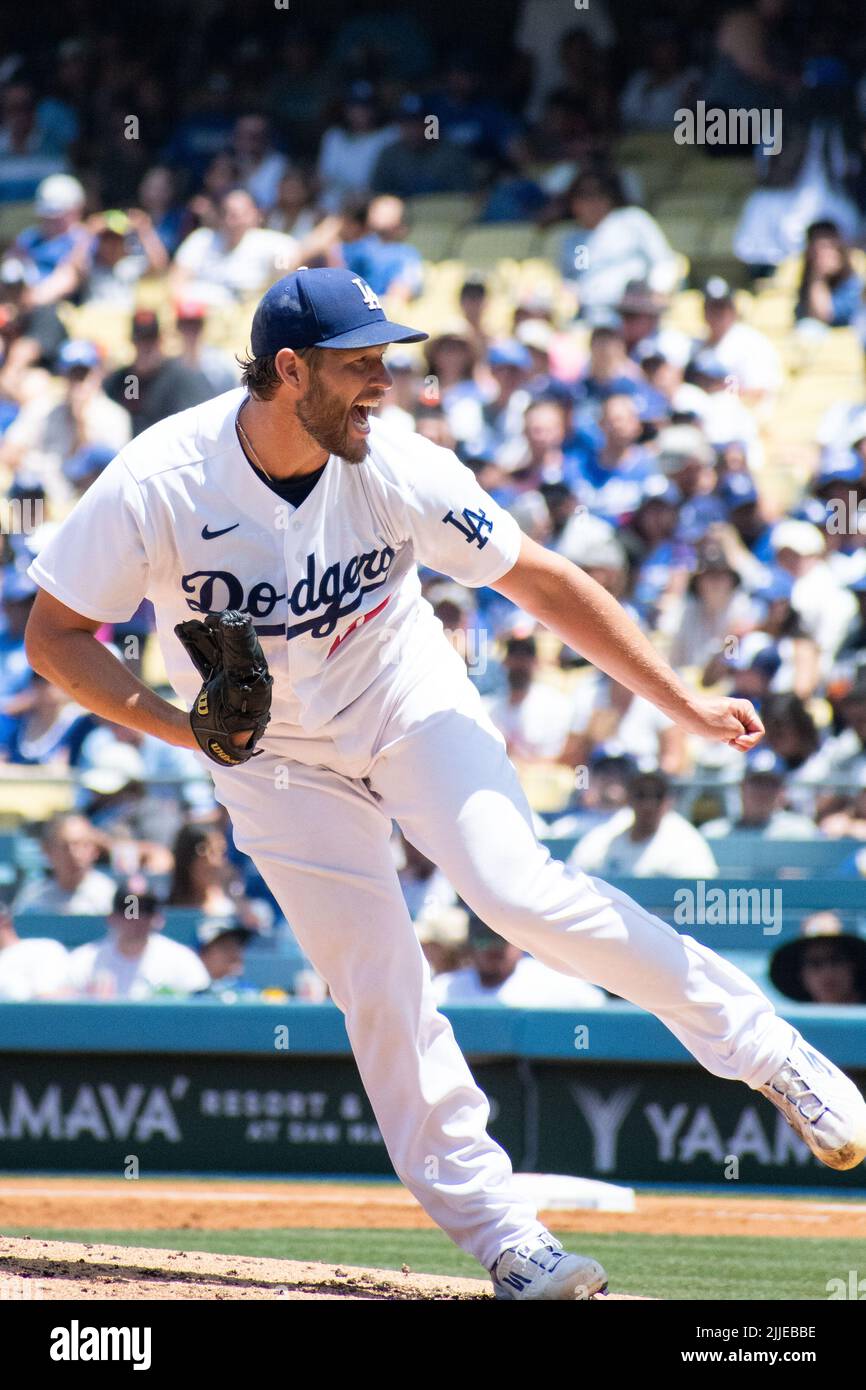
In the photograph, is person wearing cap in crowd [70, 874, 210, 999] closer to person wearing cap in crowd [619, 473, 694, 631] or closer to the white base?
the white base

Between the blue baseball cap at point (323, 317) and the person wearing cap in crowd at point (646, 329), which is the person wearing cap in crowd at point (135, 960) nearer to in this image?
the blue baseball cap at point (323, 317)

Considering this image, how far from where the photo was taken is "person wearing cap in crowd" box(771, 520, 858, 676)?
805 centimetres

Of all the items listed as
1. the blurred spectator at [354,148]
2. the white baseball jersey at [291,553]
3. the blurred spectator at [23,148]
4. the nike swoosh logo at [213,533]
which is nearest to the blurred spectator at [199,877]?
the white baseball jersey at [291,553]

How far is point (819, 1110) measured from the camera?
12.6 ft

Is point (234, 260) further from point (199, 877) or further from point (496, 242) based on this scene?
point (199, 877)

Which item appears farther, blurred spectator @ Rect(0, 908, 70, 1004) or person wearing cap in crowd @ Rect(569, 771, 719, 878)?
blurred spectator @ Rect(0, 908, 70, 1004)

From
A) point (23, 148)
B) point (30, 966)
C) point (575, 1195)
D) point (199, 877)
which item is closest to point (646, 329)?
point (199, 877)

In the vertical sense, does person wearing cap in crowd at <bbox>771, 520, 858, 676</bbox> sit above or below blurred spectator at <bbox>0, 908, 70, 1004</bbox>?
above

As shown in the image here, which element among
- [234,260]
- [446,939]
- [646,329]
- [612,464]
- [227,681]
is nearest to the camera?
[227,681]

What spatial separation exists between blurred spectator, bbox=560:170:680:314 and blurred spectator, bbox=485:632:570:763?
3425mm

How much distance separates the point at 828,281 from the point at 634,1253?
6643mm

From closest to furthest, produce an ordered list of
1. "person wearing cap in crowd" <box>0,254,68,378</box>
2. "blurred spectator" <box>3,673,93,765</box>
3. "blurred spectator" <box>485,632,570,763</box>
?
1. "blurred spectator" <box>485,632,570,763</box>
2. "blurred spectator" <box>3,673,93,765</box>
3. "person wearing cap in crowd" <box>0,254,68,378</box>

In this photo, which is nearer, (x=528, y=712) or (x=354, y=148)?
(x=528, y=712)

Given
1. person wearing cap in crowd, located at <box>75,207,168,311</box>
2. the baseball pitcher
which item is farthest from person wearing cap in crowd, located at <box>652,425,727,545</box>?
the baseball pitcher
